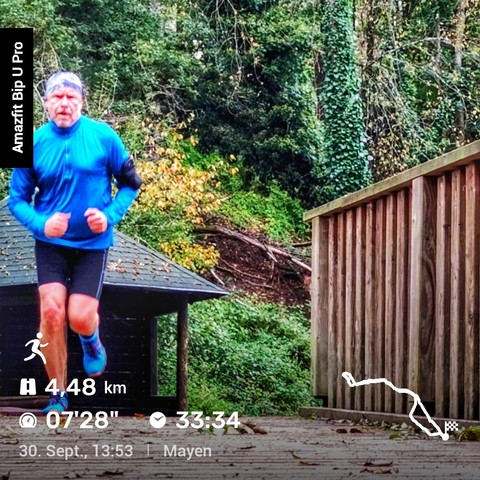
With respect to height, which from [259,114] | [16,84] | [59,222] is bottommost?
[59,222]

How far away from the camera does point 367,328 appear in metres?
5.11

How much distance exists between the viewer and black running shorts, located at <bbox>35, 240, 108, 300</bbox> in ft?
20.0

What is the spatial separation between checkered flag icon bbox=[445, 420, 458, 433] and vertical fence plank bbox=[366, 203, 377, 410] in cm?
124

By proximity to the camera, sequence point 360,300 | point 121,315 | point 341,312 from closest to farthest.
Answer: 1. point 360,300
2. point 341,312
3. point 121,315

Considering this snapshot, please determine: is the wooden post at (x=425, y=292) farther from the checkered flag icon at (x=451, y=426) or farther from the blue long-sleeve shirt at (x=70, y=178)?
the blue long-sleeve shirt at (x=70, y=178)

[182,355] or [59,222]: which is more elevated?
[59,222]

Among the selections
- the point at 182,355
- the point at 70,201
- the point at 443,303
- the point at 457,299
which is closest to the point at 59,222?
the point at 70,201

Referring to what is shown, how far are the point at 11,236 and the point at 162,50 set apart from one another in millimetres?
5233

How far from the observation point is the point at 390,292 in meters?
4.79

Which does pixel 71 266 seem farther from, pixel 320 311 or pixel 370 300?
pixel 370 300

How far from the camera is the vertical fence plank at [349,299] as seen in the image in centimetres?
540

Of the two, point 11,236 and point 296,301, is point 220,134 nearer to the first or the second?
point 296,301

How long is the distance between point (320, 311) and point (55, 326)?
1.36 meters

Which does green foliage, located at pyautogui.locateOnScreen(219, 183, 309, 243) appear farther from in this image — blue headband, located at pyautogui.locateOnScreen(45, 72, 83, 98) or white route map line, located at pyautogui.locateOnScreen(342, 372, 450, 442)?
white route map line, located at pyautogui.locateOnScreen(342, 372, 450, 442)
